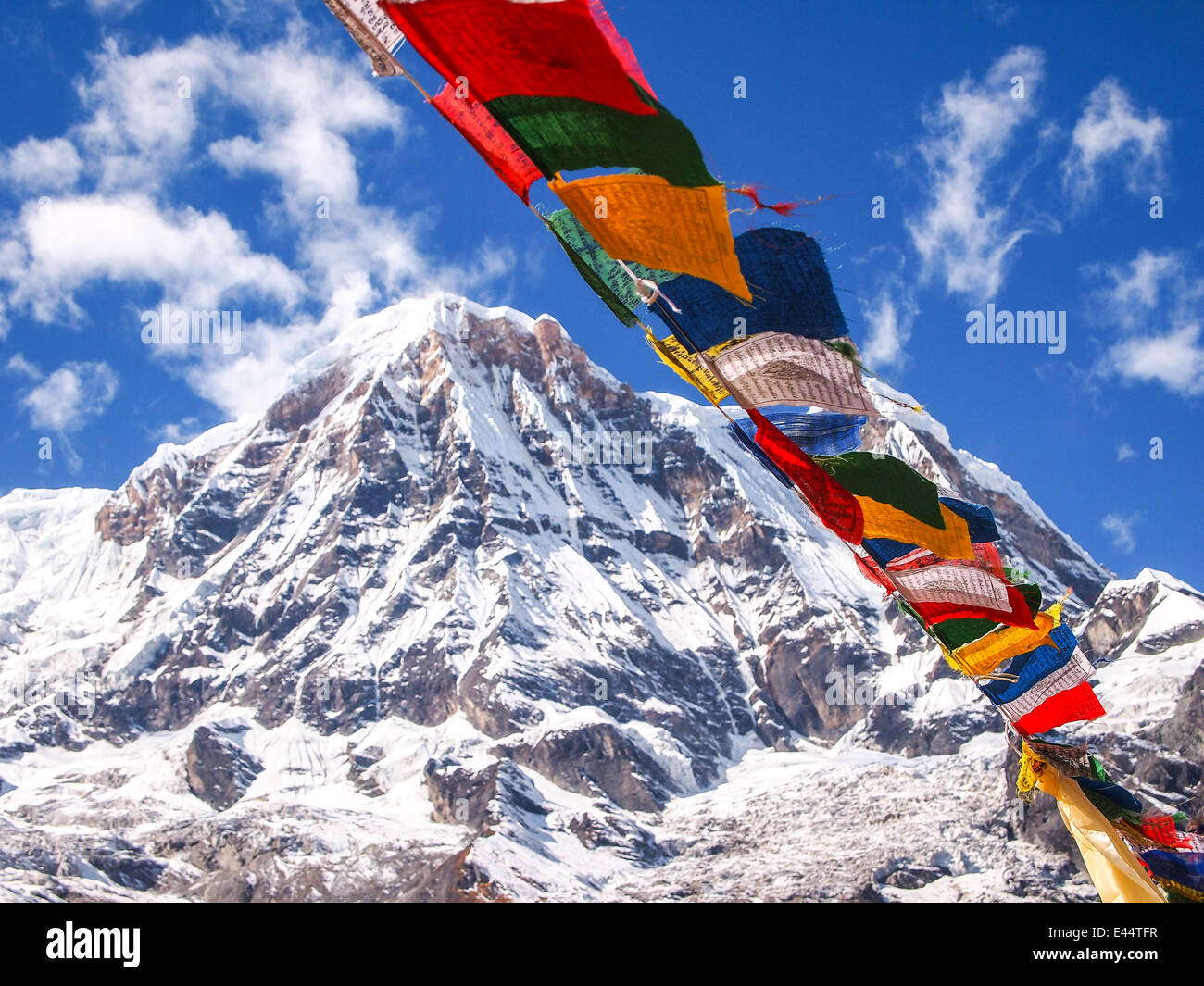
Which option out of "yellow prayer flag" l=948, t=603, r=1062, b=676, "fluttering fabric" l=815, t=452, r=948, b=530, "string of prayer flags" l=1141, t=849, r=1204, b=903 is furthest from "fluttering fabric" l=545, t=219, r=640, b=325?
"string of prayer flags" l=1141, t=849, r=1204, b=903

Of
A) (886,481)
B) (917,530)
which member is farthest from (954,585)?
(886,481)

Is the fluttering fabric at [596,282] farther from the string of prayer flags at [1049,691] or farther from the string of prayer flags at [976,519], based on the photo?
the string of prayer flags at [1049,691]

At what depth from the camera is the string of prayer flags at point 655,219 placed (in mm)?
7535

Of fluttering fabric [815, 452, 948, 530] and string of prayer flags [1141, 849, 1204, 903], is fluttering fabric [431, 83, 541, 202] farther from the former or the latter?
string of prayer flags [1141, 849, 1204, 903]

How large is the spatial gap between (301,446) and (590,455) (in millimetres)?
46422

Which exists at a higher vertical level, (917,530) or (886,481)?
(886,481)

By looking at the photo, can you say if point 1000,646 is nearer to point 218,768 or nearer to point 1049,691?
point 1049,691

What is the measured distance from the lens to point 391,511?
181500 millimetres

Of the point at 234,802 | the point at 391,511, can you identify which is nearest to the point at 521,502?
the point at 391,511

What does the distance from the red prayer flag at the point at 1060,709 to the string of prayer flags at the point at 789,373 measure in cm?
654

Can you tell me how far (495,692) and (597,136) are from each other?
139 m

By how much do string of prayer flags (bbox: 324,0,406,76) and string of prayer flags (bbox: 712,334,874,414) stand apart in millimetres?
3330

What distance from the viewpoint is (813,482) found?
1082 cm
